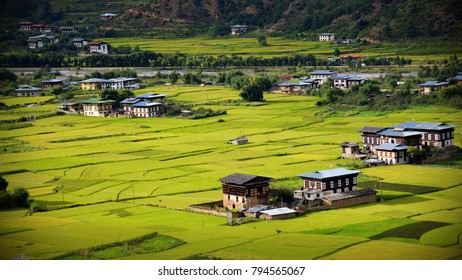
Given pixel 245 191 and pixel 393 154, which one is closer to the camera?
pixel 245 191

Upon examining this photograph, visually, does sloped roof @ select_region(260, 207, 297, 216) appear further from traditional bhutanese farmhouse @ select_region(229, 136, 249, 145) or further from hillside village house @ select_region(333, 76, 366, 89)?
hillside village house @ select_region(333, 76, 366, 89)

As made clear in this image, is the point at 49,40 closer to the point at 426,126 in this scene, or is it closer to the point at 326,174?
the point at 426,126

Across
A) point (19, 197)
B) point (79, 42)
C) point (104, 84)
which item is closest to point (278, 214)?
point (19, 197)

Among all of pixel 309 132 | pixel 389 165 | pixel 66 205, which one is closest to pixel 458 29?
pixel 309 132

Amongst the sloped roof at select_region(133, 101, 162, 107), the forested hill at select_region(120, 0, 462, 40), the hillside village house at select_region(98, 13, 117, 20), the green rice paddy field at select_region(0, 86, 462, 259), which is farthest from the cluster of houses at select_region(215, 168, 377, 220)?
the hillside village house at select_region(98, 13, 117, 20)

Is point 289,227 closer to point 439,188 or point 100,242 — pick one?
point 100,242

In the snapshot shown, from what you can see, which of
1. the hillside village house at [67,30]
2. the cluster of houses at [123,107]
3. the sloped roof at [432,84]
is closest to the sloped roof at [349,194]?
the cluster of houses at [123,107]

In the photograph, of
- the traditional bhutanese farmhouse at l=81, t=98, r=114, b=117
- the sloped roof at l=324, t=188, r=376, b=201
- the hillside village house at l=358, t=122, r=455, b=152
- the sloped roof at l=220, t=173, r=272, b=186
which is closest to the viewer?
the sloped roof at l=220, t=173, r=272, b=186
